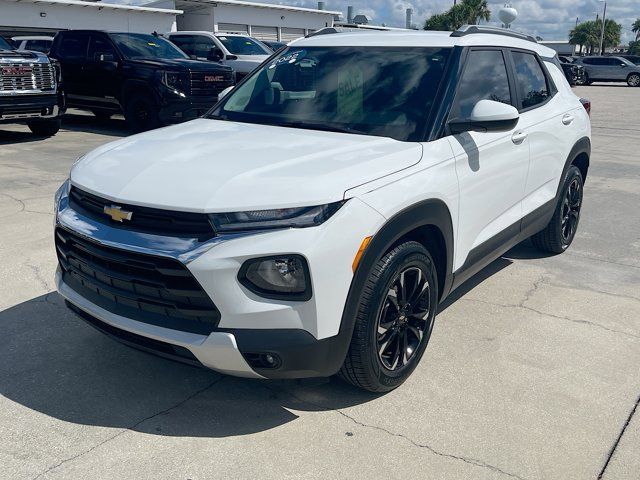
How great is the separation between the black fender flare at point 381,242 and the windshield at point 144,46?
10.3m

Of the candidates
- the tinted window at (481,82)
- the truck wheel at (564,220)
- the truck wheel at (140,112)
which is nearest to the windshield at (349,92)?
the tinted window at (481,82)

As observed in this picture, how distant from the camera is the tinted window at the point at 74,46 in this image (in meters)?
13.0

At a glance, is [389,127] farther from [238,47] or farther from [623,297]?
[238,47]

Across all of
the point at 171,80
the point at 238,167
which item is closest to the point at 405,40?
the point at 238,167

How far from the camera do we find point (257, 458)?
2.87m

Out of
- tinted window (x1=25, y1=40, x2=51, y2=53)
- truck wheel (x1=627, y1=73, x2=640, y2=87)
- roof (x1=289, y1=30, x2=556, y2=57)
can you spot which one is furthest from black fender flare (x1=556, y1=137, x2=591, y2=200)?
truck wheel (x1=627, y1=73, x2=640, y2=87)

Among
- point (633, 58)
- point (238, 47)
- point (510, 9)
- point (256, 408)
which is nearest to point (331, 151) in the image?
point (256, 408)

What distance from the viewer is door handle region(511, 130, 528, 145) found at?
14.1 ft

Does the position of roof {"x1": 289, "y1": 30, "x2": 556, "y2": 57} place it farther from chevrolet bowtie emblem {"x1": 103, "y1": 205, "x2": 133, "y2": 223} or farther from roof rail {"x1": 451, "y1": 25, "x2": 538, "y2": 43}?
chevrolet bowtie emblem {"x1": 103, "y1": 205, "x2": 133, "y2": 223}

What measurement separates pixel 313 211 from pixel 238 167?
1.58 feet

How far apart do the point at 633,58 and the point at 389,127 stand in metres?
42.3

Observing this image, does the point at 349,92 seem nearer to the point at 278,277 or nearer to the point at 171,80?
the point at 278,277

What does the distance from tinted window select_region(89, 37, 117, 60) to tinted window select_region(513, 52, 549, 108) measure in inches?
367

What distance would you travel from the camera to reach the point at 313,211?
2.76 metres
